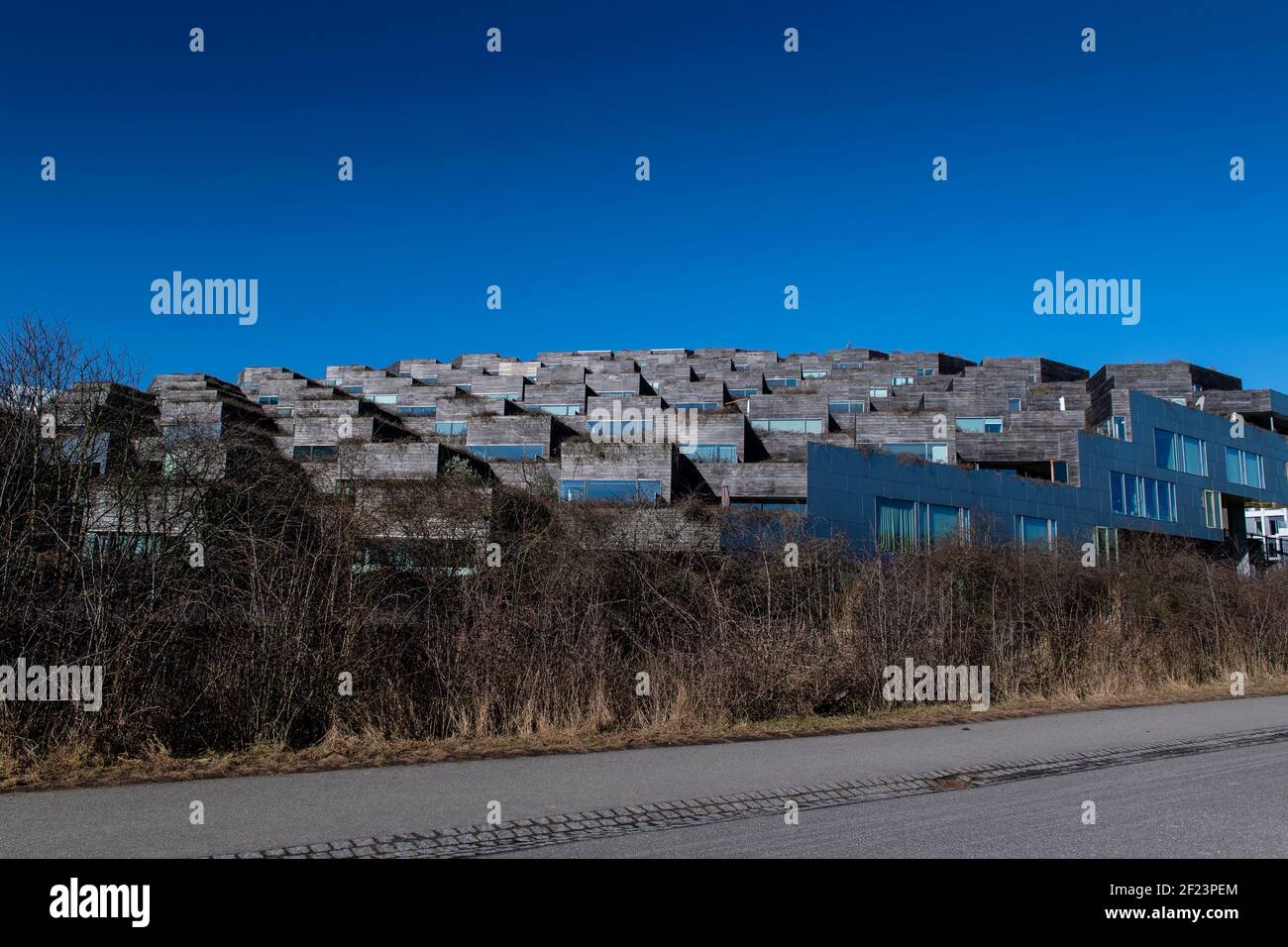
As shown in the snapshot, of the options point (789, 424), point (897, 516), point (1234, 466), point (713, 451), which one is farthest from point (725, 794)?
point (789, 424)

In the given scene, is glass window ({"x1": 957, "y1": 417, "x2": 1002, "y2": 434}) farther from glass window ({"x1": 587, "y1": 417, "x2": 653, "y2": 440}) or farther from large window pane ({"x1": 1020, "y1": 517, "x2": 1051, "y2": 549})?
glass window ({"x1": 587, "y1": 417, "x2": 653, "y2": 440})

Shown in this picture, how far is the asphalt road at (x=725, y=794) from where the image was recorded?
5.99 m

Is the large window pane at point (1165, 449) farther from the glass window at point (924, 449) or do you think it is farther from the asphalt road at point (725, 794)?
the asphalt road at point (725, 794)

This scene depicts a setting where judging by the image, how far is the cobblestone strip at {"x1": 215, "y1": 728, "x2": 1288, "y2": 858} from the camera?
5898 millimetres

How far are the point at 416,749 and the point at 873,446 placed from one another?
31246 mm

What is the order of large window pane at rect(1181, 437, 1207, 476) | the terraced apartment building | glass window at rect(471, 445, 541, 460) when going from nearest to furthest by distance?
the terraced apartment building
large window pane at rect(1181, 437, 1207, 476)
glass window at rect(471, 445, 541, 460)

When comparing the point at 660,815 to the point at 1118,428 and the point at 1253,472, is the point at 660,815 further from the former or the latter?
the point at 1253,472

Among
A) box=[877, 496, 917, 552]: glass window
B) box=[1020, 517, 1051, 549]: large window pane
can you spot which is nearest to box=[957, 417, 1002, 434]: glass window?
box=[1020, 517, 1051, 549]: large window pane

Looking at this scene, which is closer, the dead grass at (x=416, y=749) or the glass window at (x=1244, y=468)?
the dead grass at (x=416, y=749)

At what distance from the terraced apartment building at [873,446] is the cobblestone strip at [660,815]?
7.15m

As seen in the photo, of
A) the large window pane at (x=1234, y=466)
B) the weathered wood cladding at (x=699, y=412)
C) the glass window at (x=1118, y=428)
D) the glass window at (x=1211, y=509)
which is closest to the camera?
the weathered wood cladding at (x=699, y=412)

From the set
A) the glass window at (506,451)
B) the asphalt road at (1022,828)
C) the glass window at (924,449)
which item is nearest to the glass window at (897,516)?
the glass window at (924,449)

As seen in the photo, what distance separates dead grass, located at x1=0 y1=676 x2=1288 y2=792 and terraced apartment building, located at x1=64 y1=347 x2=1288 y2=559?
4695mm
